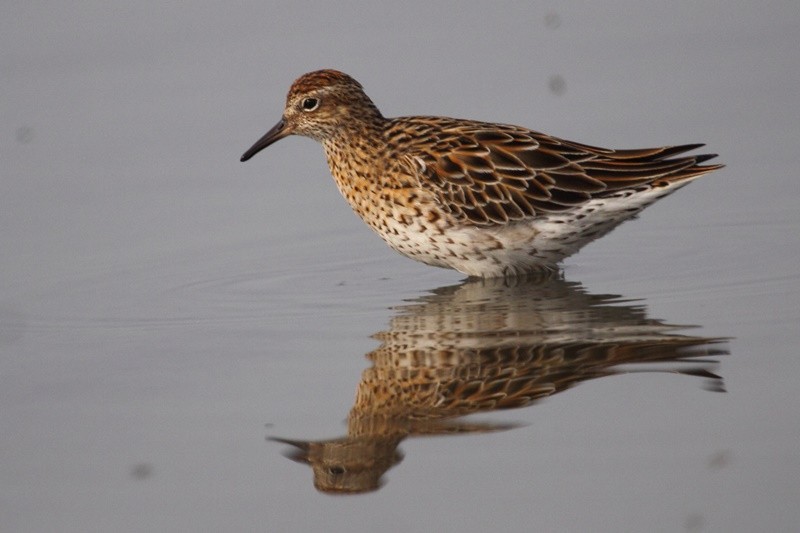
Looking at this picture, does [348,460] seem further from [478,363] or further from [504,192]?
[504,192]

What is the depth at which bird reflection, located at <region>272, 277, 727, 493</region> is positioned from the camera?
7.29 meters

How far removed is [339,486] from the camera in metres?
6.98

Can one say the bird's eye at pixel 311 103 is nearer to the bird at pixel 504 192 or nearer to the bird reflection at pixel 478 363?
the bird at pixel 504 192

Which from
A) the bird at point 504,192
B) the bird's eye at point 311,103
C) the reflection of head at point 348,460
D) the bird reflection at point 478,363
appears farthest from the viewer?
the bird's eye at point 311,103

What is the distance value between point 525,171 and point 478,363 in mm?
2667

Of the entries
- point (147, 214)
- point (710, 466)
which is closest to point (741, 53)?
point (147, 214)

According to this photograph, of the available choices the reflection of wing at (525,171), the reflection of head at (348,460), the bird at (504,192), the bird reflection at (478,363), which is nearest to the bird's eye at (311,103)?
the bird at (504,192)

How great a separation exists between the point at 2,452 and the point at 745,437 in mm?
3836

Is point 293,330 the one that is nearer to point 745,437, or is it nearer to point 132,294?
point 132,294

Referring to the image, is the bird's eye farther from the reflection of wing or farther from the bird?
the reflection of wing

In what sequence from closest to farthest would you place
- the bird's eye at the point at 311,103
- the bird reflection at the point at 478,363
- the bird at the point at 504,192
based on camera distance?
the bird reflection at the point at 478,363
the bird at the point at 504,192
the bird's eye at the point at 311,103

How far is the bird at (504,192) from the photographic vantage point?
33.9 ft

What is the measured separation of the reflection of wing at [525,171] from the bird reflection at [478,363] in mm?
875

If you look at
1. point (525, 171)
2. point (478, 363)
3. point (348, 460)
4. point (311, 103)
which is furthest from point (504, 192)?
point (348, 460)
